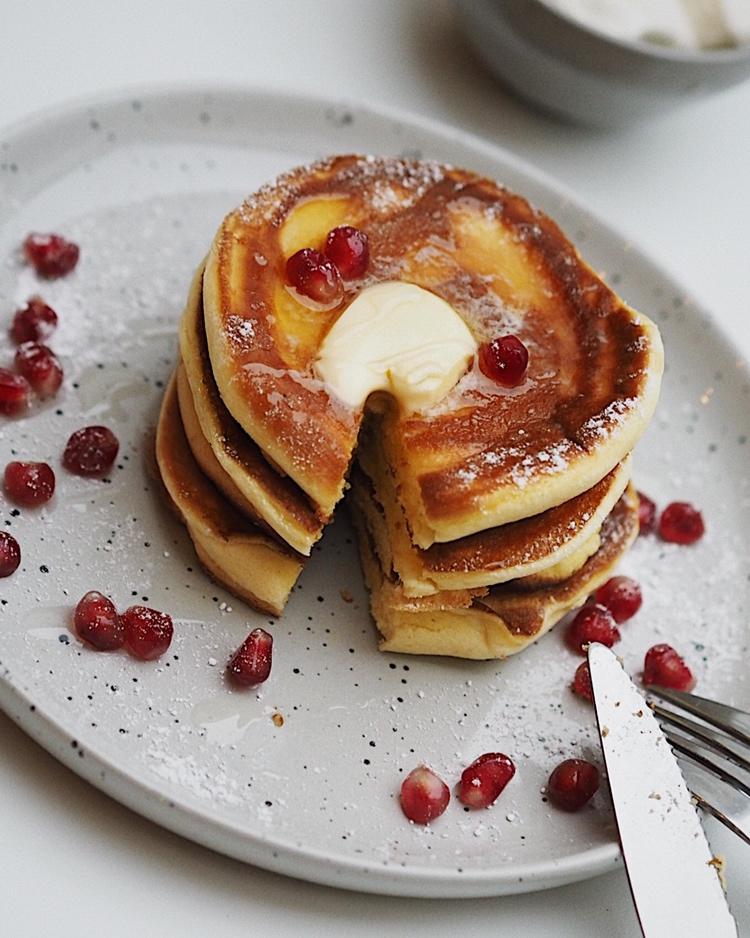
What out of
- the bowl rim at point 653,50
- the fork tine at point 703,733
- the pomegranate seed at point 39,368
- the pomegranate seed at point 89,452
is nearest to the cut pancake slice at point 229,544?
the pomegranate seed at point 89,452

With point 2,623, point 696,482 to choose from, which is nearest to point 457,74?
point 696,482

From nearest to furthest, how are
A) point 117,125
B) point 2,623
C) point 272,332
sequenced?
point 2,623 < point 272,332 < point 117,125

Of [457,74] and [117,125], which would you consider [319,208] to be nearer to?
[117,125]

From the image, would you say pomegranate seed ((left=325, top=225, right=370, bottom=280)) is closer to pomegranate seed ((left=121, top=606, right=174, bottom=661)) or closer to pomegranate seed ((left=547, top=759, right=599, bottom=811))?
pomegranate seed ((left=121, top=606, right=174, bottom=661))

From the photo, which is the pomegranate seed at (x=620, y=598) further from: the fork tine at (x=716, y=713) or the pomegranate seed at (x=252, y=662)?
the pomegranate seed at (x=252, y=662)

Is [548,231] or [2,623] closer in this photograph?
[2,623]
